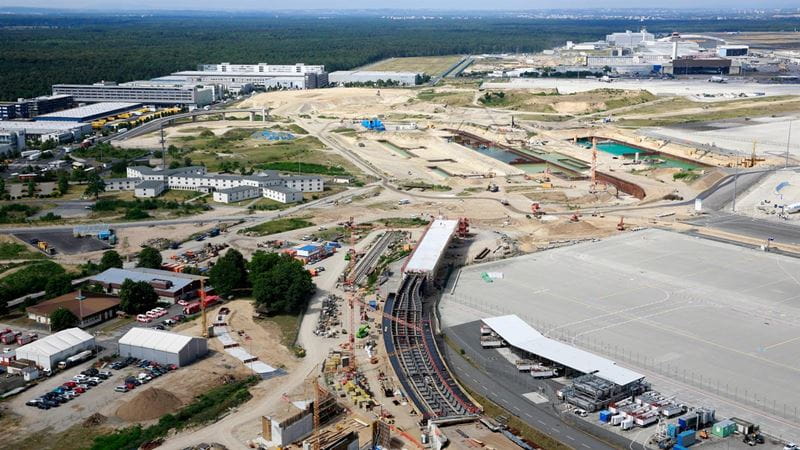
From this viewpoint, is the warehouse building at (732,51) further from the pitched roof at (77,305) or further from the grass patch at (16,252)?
the pitched roof at (77,305)

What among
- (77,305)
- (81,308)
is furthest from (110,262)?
(81,308)

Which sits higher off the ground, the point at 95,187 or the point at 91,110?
the point at 91,110

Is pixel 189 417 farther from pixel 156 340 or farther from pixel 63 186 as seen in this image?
pixel 63 186

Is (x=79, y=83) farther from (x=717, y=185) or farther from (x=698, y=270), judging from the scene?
(x=698, y=270)

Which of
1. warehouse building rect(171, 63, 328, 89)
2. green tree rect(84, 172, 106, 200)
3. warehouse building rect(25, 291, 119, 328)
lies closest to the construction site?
warehouse building rect(25, 291, 119, 328)

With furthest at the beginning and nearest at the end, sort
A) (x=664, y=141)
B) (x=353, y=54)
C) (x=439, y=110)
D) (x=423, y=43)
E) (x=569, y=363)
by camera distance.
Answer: (x=423, y=43)
(x=353, y=54)
(x=439, y=110)
(x=664, y=141)
(x=569, y=363)

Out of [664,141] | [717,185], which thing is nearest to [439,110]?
[664,141]

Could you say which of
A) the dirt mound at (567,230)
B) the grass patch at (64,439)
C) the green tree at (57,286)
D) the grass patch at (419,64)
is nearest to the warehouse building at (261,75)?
the grass patch at (419,64)
